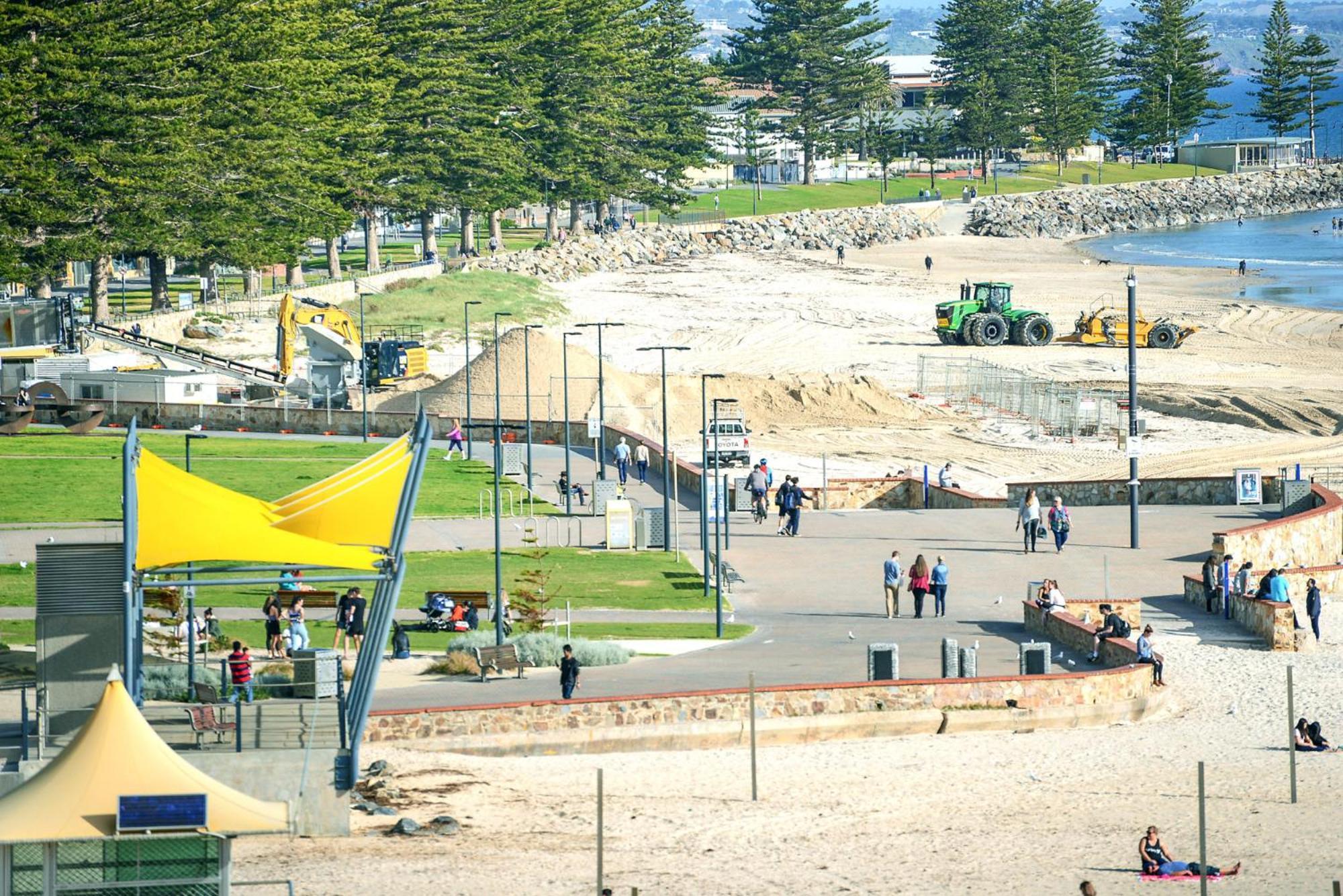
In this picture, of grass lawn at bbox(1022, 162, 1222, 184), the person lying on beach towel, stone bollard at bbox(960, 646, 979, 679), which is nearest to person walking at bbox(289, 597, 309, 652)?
stone bollard at bbox(960, 646, 979, 679)

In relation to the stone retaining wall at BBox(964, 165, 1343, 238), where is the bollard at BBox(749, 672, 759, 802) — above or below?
below

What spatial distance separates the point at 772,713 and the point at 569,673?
9.11 ft

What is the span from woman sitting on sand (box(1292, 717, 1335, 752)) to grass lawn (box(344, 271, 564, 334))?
52261mm

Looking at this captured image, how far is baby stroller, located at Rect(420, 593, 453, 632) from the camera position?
33.7 metres

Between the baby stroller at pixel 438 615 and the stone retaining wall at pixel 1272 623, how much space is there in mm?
13257

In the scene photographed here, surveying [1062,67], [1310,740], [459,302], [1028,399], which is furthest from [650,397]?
[1062,67]

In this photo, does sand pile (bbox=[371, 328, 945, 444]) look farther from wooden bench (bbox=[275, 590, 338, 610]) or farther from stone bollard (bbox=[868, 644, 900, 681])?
stone bollard (bbox=[868, 644, 900, 681])

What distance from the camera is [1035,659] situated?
29.8 metres

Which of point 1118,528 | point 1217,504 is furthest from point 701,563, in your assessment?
point 1217,504

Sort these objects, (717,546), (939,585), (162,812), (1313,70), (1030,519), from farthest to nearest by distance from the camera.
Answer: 1. (1313,70)
2. (1030,519)
3. (939,585)
4. (717,546)
5. (162,812)

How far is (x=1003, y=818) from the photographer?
2441cm

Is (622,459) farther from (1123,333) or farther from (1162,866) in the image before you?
(1123,333)

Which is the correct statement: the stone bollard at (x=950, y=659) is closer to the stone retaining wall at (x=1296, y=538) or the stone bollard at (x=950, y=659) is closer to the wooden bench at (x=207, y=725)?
the stone retaining wall at (x=1296, y=538)

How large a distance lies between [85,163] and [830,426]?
946 inches
